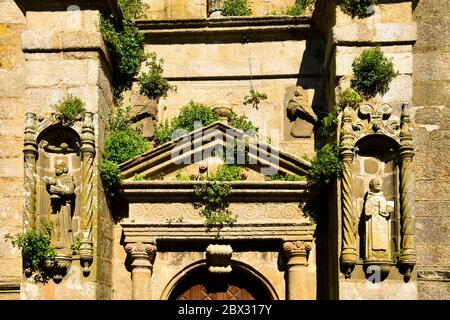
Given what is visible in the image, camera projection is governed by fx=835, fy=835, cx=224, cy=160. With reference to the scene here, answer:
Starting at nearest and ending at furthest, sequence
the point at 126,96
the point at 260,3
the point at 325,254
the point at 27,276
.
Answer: the point at 27,276
the point at 325,254
the point at 126,96
the point at 260,3

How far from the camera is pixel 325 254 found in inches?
406

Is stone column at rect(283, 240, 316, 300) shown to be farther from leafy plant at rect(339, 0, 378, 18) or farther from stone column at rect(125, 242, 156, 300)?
leafy plant at rect(339, 0, 378, 18)

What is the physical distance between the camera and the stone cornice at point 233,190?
10.2 meters

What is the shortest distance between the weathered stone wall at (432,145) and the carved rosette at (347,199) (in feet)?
3.97

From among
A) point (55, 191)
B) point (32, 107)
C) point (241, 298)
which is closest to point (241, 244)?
point (241, 298)

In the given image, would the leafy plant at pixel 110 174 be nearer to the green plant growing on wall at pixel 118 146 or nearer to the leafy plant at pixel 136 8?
the green plant growing on wall at pixel 118 146

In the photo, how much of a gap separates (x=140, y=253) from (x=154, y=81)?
233 cm

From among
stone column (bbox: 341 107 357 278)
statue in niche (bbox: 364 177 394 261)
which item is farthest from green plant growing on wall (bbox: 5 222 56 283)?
statue in niche (bbox: 364 177 394 261)

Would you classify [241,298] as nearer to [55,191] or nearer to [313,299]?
[313,299]

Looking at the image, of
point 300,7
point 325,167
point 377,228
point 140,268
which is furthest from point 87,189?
point 300,7

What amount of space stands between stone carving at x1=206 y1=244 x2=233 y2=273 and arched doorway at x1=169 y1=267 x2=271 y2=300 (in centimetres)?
19

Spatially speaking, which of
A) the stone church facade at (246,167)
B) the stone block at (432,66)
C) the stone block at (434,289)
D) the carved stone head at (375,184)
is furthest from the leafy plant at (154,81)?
the stone block at (434,289)

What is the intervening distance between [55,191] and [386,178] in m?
3.85

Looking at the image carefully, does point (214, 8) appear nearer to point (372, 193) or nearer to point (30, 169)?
point (30, 169)
